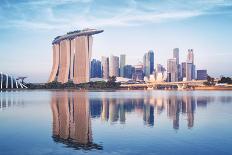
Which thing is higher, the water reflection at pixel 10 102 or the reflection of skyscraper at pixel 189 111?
the reflection of skyscraper at pixel 189 111

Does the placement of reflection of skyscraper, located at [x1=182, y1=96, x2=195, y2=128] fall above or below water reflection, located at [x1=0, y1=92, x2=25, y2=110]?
above

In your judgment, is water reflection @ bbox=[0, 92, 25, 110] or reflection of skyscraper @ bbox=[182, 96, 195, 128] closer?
reflection of skyscraper @ bbox=[182, 96, 195, 128]

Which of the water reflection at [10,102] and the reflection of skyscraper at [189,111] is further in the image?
the water reflection at [10,102]

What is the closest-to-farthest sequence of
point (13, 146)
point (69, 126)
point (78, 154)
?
point (78, 154), point (13, 146), point (69, 126)

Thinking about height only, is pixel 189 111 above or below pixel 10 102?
above

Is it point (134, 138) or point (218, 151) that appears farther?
point (134, 138)

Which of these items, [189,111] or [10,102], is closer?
[189,111]

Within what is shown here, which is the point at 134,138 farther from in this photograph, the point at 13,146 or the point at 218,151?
the point at 13,146

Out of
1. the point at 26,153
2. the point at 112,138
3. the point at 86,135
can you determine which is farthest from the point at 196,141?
the point at 26,153

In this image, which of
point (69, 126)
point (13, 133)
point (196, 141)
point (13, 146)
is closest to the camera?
point (13, 146)
